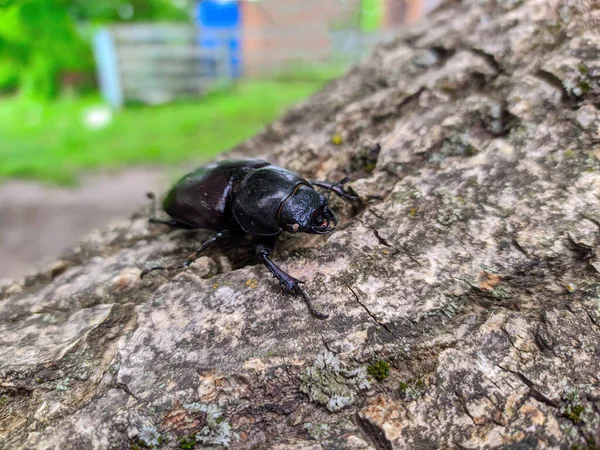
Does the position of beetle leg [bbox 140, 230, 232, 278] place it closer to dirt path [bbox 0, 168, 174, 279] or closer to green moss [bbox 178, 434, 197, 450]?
green moss [bbox 178, 434, 197, 450]

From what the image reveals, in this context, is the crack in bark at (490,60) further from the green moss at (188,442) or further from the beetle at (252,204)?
the green moss at (188,442)

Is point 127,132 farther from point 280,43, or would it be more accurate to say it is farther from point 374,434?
point 374,434

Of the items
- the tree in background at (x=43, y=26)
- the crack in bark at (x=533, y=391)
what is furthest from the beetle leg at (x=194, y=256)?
the tree in background at (x=43, y=26)

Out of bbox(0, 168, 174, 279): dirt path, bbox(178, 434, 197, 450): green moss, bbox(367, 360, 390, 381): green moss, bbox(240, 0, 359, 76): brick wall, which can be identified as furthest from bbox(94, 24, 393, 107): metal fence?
bbox(178, 434, 197, 450): green moss

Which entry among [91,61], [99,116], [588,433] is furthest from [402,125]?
[91,61]

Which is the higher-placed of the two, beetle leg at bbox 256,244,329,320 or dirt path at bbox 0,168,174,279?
beetle leg at bbox 256,244,329,320

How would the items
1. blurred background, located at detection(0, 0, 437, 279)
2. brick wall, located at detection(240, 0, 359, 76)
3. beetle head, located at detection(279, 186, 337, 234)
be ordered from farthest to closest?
brick wall, located at detection(240, 0, 359, 76) → blurred background, located at detection(0, 0, 437, 279) → beetle head, located at detection(279, 186, 337, 234)

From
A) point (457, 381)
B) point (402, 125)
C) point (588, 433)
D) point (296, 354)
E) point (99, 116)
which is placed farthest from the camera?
point (99, 116)

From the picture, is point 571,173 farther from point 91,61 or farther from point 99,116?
point 91,61
